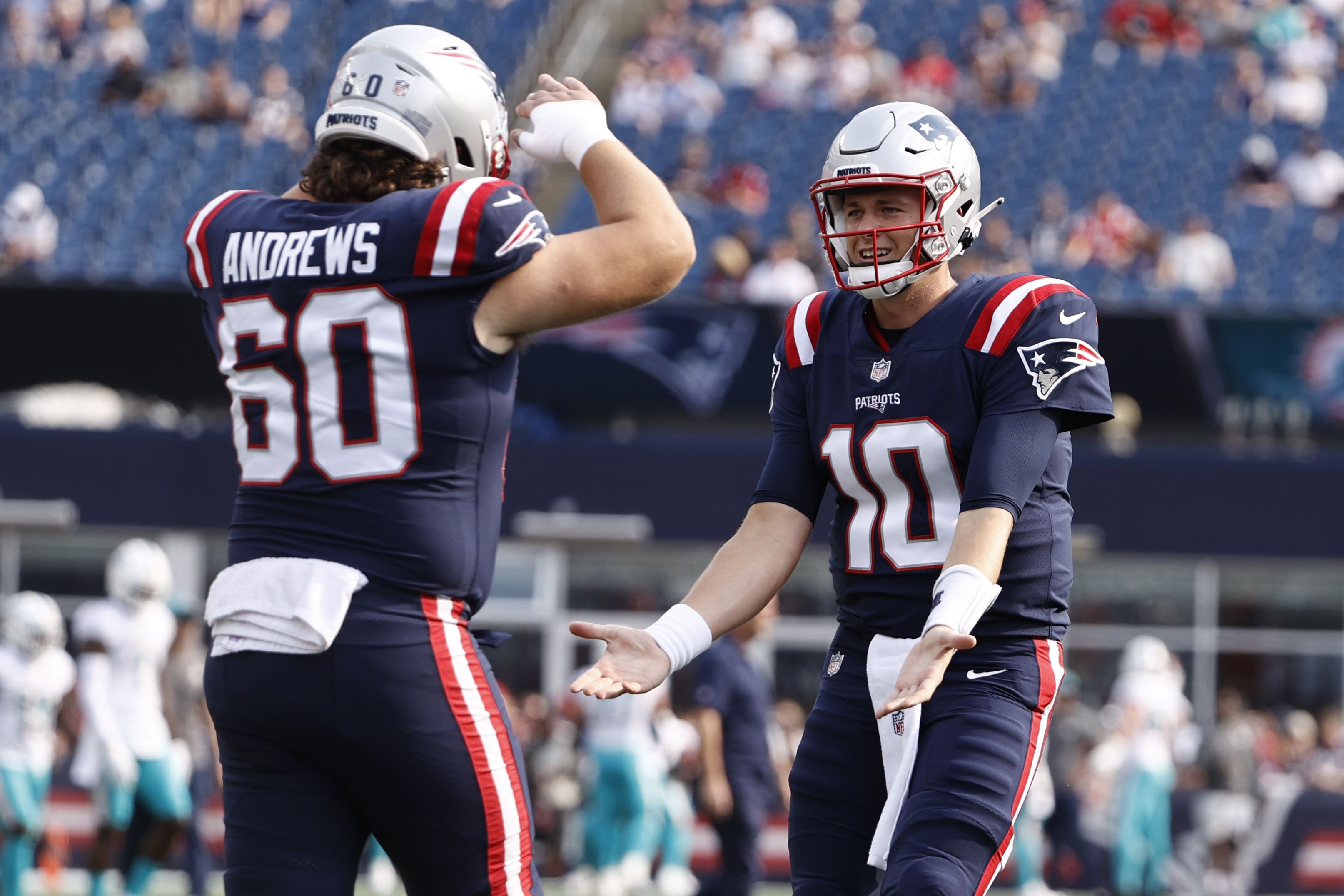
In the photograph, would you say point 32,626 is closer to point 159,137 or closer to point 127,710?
point 127,710

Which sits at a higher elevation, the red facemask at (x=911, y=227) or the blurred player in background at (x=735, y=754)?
the red facemask at (x=911, y=227)

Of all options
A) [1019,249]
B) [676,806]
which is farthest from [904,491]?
[1019,249]

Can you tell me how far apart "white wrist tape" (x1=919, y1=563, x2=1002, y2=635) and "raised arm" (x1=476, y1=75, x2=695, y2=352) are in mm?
770

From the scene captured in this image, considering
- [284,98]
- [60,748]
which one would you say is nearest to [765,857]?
[60,748]

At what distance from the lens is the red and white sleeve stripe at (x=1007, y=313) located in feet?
12.7

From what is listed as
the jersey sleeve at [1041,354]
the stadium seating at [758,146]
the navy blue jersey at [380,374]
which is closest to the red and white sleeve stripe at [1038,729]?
the jersey sleeve at [1041,354]

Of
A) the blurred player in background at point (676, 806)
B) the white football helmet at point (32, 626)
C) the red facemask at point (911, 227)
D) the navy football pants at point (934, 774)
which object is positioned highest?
the red facemask at point (911, 227)

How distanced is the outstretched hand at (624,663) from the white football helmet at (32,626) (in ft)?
24.1

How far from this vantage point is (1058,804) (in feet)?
41.5

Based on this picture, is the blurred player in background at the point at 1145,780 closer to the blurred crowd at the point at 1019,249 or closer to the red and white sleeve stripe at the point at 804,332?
the blurred crowd at the point at 1019,249

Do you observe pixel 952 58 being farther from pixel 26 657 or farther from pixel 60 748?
pixel 26 657

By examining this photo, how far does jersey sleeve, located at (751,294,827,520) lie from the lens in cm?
414

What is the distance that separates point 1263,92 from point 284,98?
10.2 meters

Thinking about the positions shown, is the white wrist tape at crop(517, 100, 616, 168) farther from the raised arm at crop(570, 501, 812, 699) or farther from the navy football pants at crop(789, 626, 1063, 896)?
the navy football pants at crop(789, 626, 1063, 896)
